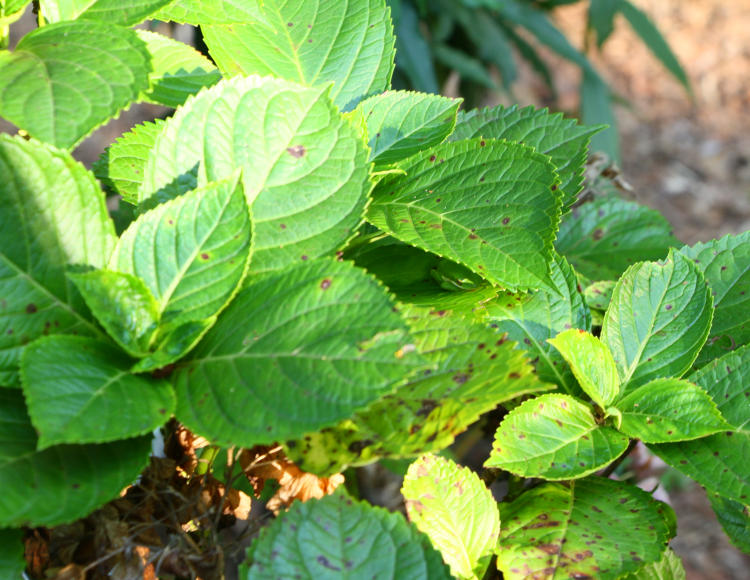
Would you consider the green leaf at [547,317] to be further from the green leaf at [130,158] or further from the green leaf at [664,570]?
the green leaf at [130,158]

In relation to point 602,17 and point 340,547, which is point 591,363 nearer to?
point 340,547

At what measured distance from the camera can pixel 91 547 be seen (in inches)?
24.4

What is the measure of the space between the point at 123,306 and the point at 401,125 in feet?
1.06

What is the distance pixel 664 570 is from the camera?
0.74 metres

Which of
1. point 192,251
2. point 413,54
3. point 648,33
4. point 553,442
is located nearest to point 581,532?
point 553,442

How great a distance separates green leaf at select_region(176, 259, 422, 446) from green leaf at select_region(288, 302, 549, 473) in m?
0.04

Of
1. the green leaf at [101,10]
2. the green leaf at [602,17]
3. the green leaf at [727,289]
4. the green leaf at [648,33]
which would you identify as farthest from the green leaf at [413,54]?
the green leaf at [101,10]

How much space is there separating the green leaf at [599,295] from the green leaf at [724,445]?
0.14m

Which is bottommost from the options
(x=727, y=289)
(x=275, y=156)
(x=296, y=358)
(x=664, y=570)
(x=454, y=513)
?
(x=664, y=570)

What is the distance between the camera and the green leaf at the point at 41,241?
54 centimetres

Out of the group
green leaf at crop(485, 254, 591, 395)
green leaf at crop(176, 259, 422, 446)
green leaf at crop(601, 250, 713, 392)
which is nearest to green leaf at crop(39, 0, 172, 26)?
green leaf at crop(176, 259, 422, 446)

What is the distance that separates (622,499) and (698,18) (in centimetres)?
427

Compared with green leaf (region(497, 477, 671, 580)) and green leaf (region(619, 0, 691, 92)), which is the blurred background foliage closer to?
green leaf (region(619, 0, 691, 92))

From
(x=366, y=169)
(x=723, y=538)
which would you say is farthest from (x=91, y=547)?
(x=723, y=538)
